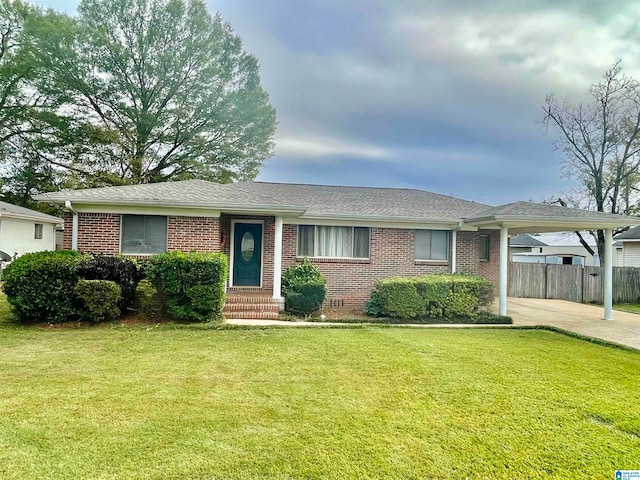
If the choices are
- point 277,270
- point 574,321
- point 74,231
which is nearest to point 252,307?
point 277,270

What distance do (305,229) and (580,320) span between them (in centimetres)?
849

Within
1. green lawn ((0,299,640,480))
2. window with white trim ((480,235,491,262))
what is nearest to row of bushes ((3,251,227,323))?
green lawn ((0,299,640,480))

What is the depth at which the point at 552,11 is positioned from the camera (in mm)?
10672

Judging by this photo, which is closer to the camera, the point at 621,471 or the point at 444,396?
the point at 621,471

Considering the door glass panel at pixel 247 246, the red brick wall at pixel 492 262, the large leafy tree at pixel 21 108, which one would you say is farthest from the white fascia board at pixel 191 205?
the large leafy tree at pixel 21 108

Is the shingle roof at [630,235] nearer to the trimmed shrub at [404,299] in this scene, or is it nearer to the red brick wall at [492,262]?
the red brick wall at [492,262]

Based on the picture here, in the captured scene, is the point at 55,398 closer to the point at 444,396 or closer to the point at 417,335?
the point at 444,396

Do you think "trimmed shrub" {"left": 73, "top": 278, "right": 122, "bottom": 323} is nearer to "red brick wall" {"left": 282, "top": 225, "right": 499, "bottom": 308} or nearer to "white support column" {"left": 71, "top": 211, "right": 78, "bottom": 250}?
"white support column" {"left": 71, "top": 211, "right": 78, "bottom": 250}

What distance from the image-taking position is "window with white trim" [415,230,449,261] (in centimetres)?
1205

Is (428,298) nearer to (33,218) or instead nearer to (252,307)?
(252,307)

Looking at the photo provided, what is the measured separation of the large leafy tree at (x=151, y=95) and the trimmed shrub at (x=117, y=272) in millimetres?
16261

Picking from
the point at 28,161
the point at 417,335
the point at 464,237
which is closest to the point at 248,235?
the point at 417,335

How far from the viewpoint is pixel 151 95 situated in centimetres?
2470

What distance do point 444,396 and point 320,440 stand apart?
6.30 feet
